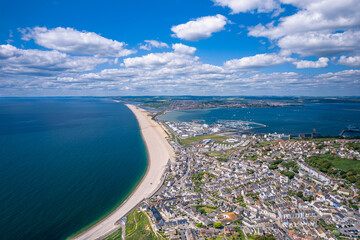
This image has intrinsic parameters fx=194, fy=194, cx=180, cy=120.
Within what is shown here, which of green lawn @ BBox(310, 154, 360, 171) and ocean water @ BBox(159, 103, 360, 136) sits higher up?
green lawn @ BBox(310, 154, 360, 171)

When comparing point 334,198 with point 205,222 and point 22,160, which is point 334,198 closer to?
point 205,222

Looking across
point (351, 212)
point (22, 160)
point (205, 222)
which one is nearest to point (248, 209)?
point (205, 222)

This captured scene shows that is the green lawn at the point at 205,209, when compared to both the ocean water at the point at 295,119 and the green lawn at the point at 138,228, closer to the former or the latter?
the green lawn at the point at 138,228

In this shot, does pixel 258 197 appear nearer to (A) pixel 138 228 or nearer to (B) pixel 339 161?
(A) pixel 138 228

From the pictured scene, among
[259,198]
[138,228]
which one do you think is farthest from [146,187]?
[259,198]

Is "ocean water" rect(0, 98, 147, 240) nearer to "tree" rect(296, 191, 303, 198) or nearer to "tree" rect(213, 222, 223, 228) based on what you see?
"tree" rect(213, 222, 223, 228)

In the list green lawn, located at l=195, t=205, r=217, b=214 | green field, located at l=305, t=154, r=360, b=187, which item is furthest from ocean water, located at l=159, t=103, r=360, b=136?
green lawn, located at l=195, t=205, r=217, b=214
